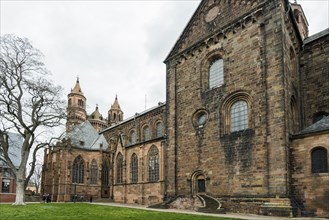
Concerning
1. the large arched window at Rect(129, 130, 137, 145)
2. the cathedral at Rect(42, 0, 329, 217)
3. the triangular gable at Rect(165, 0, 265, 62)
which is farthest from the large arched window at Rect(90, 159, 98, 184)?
the triangular gable at Rect(165, 0, 265, 62)

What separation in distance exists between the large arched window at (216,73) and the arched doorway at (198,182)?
787 cm

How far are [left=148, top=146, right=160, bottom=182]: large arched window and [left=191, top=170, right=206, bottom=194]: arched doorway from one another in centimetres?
822

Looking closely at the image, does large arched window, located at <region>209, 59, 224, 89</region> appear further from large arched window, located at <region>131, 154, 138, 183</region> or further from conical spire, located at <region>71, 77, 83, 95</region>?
conical spire, located at <region>71, 77, 83, 95</region>

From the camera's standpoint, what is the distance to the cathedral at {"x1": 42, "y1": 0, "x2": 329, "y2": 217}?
792 inches

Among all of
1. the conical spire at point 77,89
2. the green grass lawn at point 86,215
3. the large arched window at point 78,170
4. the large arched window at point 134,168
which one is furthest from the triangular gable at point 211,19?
the conical spire at point 77,89

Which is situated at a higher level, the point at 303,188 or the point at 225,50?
the point at 225,50

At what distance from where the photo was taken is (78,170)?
46500 millimetres

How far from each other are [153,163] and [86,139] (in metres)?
19.4

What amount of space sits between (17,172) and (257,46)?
941 inches

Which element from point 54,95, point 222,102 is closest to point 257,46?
point 222,102

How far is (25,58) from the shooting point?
28.2 metres

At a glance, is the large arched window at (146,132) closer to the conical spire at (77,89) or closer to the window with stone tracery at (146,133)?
the window with stone tracery at (146,133)

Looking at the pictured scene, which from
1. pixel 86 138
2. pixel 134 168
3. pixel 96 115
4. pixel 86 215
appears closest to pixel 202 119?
pixel 86 215

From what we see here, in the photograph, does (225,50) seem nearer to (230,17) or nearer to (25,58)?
(230,17)
